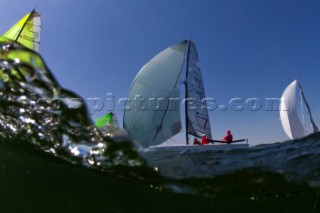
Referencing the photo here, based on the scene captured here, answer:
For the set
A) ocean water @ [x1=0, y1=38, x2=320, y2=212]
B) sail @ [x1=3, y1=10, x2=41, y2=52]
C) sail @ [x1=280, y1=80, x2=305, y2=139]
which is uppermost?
sail @ [x1=3, y1=10, x2=41, y2=52]

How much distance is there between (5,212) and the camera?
395 centimetres

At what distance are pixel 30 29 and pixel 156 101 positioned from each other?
11.7 metres

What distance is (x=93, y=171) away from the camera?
4738 mm

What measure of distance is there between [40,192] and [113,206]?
998 millimetres

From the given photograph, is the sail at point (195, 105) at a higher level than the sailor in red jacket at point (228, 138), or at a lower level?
higher

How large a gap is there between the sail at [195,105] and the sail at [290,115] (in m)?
11.6

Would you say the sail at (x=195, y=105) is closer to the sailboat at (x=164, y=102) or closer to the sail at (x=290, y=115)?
the sailboat at (x=164, y=102)

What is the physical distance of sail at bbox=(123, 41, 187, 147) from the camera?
84.2 feet

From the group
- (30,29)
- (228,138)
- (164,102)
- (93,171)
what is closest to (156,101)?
(164,102)

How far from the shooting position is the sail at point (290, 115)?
3294 cm

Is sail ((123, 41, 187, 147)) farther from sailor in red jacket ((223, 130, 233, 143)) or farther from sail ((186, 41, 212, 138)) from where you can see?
sailor in red jacket ((223, 130, 233, 143))

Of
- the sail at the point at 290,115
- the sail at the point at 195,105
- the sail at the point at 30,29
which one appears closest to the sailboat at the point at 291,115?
the sail at the point at 290,115

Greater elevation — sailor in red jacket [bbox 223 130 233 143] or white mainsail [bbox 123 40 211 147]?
white mainsail [bbox 123 40 211 147]

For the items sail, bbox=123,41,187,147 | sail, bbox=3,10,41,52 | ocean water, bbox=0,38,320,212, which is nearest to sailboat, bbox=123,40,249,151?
sail, bbox=123,41,187,147
